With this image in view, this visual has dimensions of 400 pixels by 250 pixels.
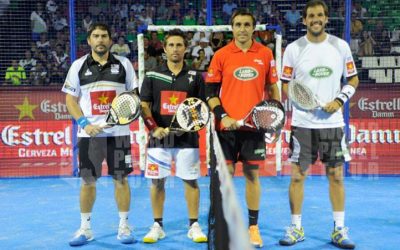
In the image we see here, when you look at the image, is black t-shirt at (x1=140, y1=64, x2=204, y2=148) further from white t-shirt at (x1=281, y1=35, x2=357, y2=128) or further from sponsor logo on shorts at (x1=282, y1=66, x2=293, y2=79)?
white t-shirt at (x1=281, y1=35, x2=357, y2=128)

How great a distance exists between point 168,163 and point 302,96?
1.59 metres

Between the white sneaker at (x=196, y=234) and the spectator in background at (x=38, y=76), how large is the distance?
18.7 ft

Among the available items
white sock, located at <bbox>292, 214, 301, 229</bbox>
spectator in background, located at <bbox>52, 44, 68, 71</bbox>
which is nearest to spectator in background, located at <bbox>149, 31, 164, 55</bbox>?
spectator in background, located at <bbox>52, 44, 68, 71</bbox>

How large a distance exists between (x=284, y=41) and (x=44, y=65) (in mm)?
5395

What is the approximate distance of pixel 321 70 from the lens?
5.10 m

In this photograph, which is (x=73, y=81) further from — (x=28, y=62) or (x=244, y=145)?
(x=28, y=62)

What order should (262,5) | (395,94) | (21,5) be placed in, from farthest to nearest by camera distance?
(262,5), (21,5), (395,94)

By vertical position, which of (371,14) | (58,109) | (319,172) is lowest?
(319,172)

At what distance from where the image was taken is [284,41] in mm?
10914

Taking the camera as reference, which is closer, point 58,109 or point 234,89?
point 234,89

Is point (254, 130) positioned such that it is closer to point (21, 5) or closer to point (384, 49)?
A: point (384, 49)

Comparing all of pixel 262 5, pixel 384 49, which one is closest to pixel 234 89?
pixel 384 49

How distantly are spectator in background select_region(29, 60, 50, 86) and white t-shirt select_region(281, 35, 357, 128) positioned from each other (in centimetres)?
624

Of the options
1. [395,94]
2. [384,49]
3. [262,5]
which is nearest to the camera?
[395,94]
